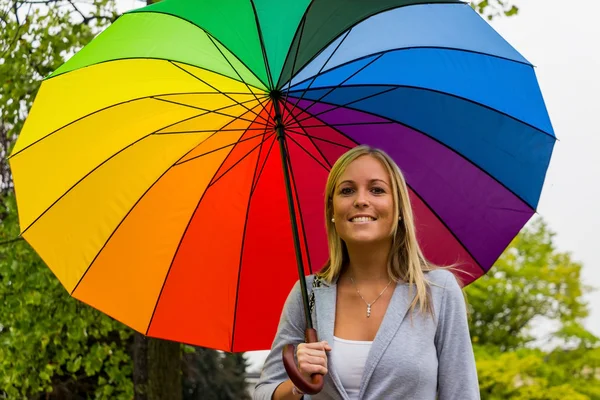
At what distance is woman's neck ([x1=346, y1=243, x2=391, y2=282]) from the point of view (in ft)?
10.3

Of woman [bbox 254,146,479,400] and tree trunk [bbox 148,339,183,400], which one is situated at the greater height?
tree trunk [bbox 148,339,183,400]

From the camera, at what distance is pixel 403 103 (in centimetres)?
389

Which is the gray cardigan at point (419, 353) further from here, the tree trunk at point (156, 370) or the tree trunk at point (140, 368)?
the tree trunk at point (140, 368)

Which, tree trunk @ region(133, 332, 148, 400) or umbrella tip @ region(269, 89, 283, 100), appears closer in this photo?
umbrella tip @ region(269, 89, 283, 100)

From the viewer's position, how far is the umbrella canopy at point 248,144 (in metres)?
3.47

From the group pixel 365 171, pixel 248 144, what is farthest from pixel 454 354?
pixel 248 144

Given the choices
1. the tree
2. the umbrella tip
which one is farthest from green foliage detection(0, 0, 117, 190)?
the tree

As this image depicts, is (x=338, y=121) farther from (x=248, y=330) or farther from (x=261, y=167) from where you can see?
(x=248, y=330)

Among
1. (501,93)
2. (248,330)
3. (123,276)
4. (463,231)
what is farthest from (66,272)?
(501,93)

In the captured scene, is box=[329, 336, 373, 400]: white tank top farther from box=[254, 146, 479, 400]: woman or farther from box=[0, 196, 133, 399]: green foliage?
box=[0, 196, 133, 399]: green foliage

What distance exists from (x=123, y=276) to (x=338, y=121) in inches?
50.1

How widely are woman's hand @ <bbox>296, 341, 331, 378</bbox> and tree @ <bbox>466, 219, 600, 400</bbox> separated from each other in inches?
601

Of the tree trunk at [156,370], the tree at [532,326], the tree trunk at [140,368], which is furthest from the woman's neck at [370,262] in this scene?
the tree at [532,326]

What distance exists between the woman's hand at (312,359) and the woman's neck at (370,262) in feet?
1.32
